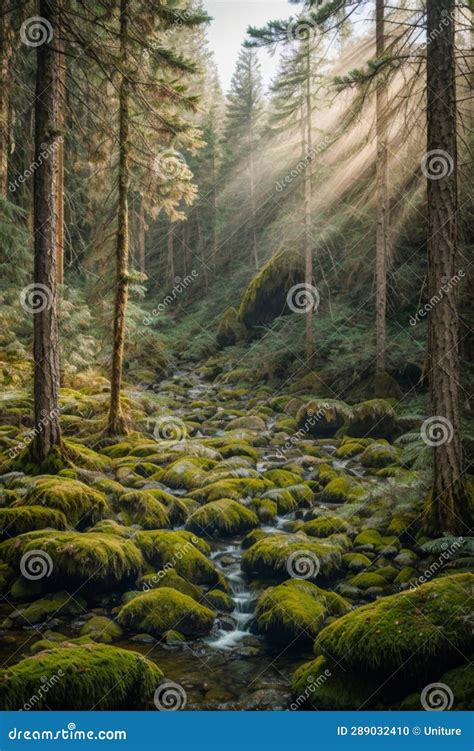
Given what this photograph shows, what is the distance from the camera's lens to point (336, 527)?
8.47m

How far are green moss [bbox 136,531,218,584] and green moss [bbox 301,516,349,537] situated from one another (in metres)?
1.79

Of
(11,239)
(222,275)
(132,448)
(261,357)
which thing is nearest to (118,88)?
(11,239)

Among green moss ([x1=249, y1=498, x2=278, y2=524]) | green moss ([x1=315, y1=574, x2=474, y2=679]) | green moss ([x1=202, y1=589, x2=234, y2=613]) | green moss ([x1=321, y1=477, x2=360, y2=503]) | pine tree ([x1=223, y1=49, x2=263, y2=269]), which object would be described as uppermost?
pine tree ([x1=223, y1=49, x2=263, y2=269])

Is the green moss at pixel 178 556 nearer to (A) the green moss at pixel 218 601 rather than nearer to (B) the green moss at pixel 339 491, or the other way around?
(A) the green moss at pixel 218 601

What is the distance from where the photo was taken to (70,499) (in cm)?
805

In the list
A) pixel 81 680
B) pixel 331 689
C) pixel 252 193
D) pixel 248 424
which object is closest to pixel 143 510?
pixel 81 680

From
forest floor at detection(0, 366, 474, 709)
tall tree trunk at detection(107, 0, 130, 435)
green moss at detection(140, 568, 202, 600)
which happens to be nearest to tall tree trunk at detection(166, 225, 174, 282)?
tall tree trunk at detection(107, 0, 130, 435)

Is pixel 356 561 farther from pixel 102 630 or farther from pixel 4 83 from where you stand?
pixel 4 83

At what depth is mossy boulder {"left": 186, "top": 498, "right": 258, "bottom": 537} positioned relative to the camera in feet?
28.3

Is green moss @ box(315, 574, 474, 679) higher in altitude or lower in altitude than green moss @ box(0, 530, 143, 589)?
higher

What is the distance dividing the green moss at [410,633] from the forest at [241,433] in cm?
2

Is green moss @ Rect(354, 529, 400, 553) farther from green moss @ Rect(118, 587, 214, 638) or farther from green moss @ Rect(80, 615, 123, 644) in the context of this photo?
green moss @ Rect(80, 615, 123, 644)

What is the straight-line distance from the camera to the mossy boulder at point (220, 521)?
8641mm
